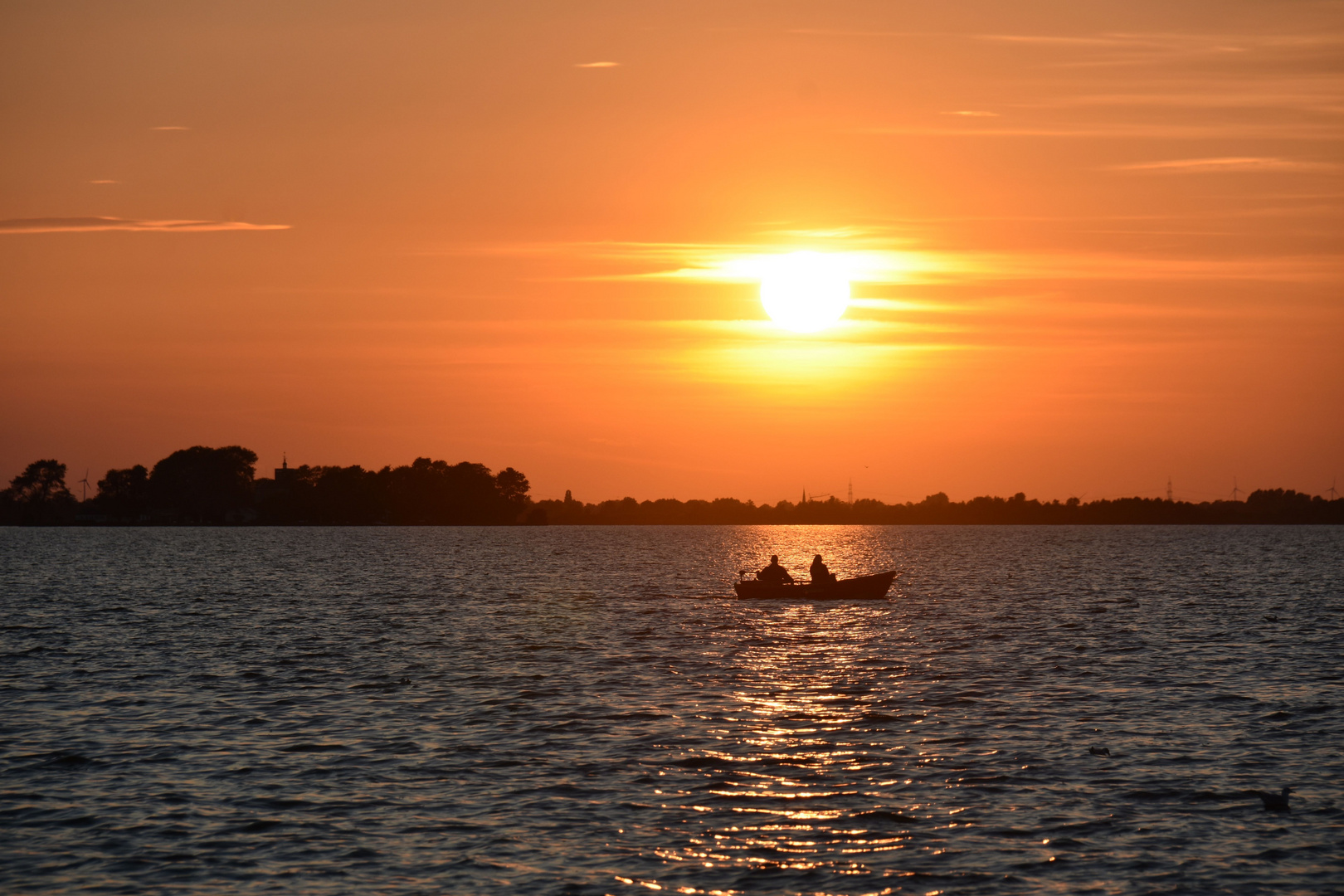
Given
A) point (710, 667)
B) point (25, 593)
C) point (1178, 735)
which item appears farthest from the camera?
point (25, 593)

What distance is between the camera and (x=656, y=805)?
22.2 metres

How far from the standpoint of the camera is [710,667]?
41781 millimetres

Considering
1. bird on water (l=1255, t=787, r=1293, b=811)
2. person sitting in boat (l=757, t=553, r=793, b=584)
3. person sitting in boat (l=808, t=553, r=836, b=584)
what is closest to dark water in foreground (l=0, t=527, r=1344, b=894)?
bird on water (l=1255, t=787, r=1293, b=811)

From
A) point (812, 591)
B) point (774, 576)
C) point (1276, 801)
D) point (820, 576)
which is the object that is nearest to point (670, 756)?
point (1276, 801)

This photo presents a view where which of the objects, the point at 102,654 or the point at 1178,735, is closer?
the point at 1178,735

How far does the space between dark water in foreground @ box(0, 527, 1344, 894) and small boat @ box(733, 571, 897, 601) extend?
30.0 ft

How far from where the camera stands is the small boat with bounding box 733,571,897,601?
70000mm

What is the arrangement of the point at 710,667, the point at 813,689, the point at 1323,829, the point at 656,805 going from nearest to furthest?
the point at 1323,829 → the point at 656,805 → the point at 813,689 → the point at 710,667

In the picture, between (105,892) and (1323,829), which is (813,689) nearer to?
(1323,829)

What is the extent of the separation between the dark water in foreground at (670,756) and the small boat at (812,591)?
9.15 meters

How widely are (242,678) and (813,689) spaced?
17.4 m

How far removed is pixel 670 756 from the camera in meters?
26.2

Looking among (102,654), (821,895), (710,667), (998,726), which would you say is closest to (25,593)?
(102,654)

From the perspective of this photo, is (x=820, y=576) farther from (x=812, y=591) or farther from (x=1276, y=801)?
(x=1276, y=801)
